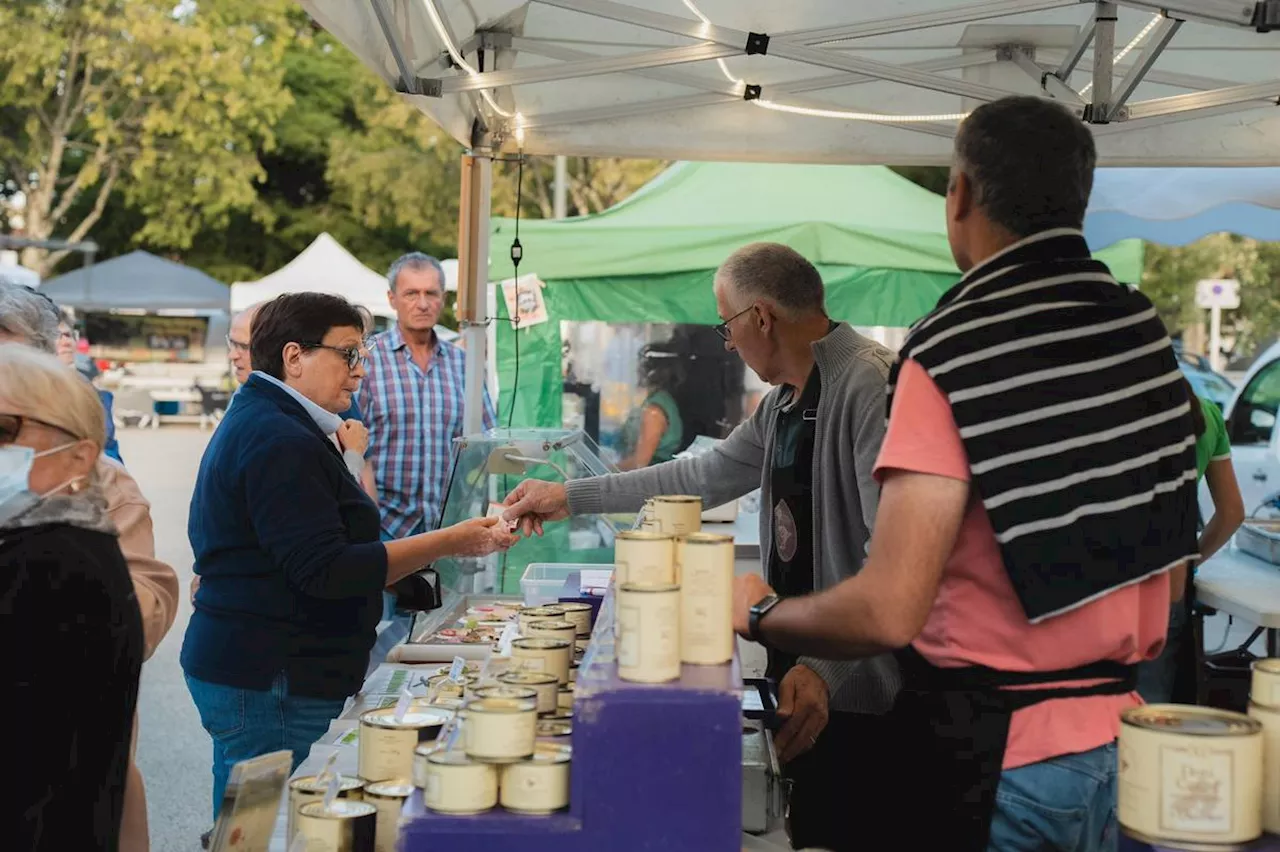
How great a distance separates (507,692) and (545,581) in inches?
91.5

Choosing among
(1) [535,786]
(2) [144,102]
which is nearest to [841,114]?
(1) [535,786]

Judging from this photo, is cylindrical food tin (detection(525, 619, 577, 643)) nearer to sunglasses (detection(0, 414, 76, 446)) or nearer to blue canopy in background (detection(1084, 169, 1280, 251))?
sunglasses (detection(0, 414, 76, 446))

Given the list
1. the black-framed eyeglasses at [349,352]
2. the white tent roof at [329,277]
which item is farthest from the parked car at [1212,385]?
the black-framed eyeglasses at [349,352]

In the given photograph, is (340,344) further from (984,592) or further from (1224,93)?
(1224,93)

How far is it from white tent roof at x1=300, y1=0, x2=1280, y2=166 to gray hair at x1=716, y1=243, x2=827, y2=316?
1.37 m

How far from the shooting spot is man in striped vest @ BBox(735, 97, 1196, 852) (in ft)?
6.78

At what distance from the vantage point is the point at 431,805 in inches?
87.1

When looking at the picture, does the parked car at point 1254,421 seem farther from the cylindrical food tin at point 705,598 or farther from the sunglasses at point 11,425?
the sunglasses at point 11,425

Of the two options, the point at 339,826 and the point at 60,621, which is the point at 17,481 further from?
the point at 339,826

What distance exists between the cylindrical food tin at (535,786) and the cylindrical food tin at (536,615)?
67 cm

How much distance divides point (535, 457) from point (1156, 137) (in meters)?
3.01

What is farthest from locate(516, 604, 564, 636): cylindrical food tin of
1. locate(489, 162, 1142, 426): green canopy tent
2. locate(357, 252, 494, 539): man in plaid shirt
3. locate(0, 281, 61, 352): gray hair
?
locate(489, 162, 1142, 426): green canopy tent

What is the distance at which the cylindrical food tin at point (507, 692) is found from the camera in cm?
234

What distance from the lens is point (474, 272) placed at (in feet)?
20.0
